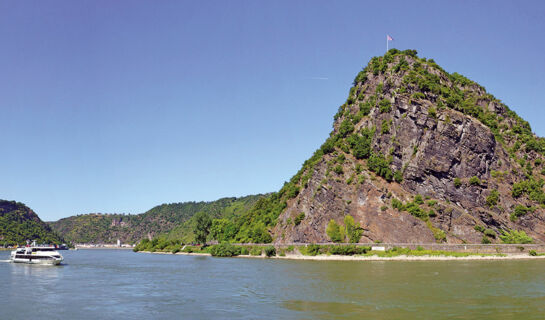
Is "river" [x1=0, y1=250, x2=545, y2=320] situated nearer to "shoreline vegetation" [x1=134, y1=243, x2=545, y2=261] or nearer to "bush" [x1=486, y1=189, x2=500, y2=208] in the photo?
"shoreline vegetation" [x1=134, y1=243, x2=545, y2=261]

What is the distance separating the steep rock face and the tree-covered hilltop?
0.28m

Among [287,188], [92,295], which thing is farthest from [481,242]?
[92,295]

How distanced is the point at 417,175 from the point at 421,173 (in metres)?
1.33

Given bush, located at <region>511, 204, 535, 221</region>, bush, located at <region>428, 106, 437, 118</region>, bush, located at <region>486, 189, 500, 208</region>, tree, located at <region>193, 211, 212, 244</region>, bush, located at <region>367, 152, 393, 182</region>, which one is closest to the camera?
bush, located at <region>511, 204, 535, 221</region>

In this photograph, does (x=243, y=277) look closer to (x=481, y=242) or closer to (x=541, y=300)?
(x=541, y=300)

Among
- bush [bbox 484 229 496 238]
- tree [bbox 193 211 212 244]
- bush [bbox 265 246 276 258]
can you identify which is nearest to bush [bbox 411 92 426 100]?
bush [bbox 484 229 496 238]

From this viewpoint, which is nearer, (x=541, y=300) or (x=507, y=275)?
(x=541, y=300)

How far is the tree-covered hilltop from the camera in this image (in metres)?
112

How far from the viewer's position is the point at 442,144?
12300cm

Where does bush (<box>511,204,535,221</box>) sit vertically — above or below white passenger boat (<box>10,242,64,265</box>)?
above

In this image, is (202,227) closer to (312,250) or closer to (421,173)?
(312,250)

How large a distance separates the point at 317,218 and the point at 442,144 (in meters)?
40.6

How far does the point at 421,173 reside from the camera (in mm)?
122125

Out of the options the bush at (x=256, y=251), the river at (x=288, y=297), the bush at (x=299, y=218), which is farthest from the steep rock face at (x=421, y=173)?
the river at (x=288, y=297)
